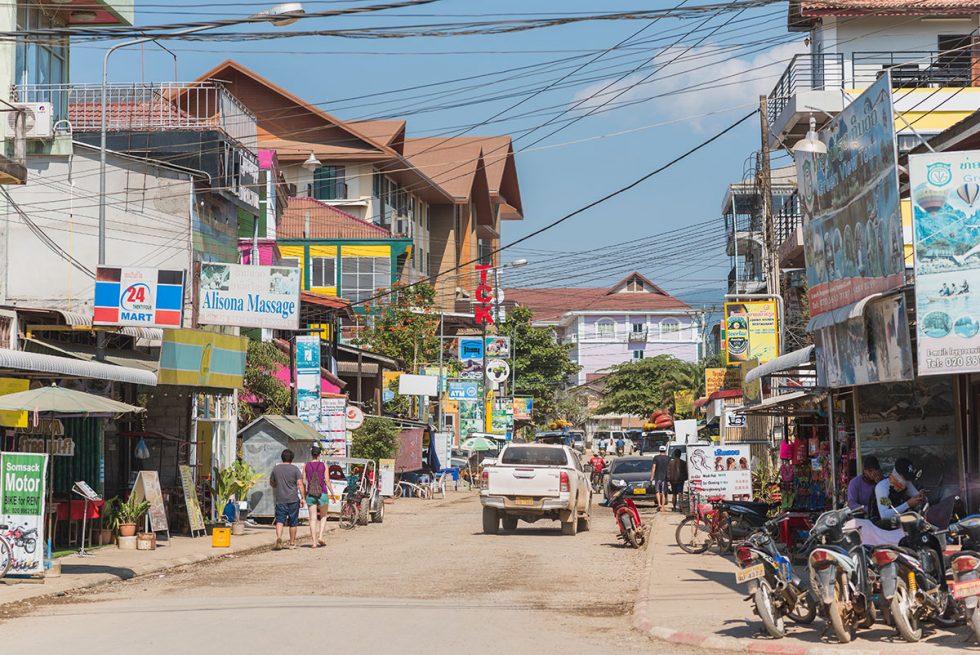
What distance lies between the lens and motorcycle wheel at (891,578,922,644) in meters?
11.5

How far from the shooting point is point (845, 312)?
16.8 m

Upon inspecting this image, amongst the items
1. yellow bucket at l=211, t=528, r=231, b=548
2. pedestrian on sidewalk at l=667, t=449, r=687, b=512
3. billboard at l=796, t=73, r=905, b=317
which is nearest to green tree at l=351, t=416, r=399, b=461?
pedestrian on sidewalk at l=667, t=449, r=687, b=512

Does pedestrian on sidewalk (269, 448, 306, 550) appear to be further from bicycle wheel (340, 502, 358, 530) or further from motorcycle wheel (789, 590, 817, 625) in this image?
motorcycle wheel (789, 590, 817, 625)

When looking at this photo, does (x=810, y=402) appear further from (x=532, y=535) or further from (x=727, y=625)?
(x=727, y=625)

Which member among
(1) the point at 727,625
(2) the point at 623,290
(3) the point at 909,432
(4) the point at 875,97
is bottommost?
(1) the point at 727,625

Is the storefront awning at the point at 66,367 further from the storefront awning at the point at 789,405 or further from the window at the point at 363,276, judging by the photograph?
the window at the point at 363,276

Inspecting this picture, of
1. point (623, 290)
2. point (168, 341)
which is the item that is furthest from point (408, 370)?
point (623, 290)

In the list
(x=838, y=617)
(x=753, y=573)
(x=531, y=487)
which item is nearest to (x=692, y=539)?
(x=531, y=487)

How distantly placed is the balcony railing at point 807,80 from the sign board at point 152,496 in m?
18.2

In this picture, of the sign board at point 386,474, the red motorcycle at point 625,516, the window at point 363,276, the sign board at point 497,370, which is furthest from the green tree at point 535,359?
the red motorcycle at point 625,516

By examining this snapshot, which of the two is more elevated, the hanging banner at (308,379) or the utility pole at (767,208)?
the utility pole at (767,208)

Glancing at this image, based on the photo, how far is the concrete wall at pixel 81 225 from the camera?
2861 centimetres

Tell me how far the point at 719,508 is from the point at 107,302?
11535 millimetres

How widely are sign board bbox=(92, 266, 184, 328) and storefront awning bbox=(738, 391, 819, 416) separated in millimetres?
11001
